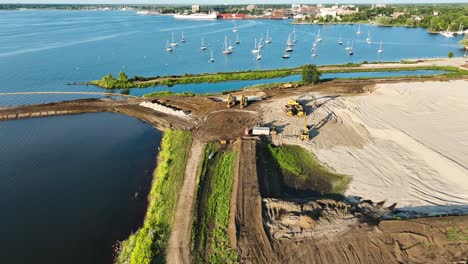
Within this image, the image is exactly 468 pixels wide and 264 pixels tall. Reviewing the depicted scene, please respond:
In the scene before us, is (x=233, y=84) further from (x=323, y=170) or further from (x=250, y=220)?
(x=250, y=220)

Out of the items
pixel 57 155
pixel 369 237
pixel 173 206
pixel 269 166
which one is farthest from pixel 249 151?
pixel 57 155

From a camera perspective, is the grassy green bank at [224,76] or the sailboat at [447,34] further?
the sailboat at [447,34]

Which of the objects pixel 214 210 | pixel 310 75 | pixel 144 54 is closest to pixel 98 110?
pixel 214 210

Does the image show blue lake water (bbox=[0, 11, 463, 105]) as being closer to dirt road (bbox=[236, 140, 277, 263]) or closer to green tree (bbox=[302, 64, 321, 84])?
green tree (bbox=[302, 64, 321, 84])

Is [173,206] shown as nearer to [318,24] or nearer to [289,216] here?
[289,216]

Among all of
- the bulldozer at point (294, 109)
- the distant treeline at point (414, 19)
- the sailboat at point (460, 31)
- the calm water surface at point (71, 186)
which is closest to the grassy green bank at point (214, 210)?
the calm water surface at point (71, 186)

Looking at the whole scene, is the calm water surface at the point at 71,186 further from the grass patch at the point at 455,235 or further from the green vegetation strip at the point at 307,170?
the grass patch at the point at 455,235
